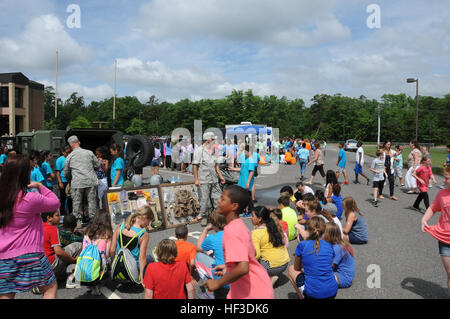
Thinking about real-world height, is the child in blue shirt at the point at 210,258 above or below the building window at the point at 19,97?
below

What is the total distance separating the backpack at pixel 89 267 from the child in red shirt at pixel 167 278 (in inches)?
42.8

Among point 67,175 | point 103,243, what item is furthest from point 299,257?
point 67,175

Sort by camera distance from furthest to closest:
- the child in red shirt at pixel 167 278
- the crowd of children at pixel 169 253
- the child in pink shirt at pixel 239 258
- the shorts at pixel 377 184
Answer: the shorts at pixel 377 184
the child in red shirt at pixel 167 278
the crowd of children at pixel 169 253
the child in pink shirt at pixel 239 258

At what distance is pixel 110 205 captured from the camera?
22.0ft

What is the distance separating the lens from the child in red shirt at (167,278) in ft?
10.8

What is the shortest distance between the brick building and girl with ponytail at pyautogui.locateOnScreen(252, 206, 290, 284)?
47.7 meters

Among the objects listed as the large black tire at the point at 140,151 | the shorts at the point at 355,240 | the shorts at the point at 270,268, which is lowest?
the shorts at the point at 355,240

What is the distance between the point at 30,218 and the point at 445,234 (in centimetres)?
443

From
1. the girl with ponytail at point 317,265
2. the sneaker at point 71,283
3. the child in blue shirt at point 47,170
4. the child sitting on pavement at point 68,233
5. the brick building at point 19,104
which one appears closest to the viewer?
the girl with ponytail at point 317,265

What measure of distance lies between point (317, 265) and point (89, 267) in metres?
2.72

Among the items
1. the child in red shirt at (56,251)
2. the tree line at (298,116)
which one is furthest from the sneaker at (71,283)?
the tree line at (298,116)

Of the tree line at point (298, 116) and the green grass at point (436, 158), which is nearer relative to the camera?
the green grass at point (436, 158)

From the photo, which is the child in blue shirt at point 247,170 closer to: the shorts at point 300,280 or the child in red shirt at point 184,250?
the child in red shirt at point 184,250

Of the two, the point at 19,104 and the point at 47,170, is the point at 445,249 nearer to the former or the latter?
the point at 47,170
